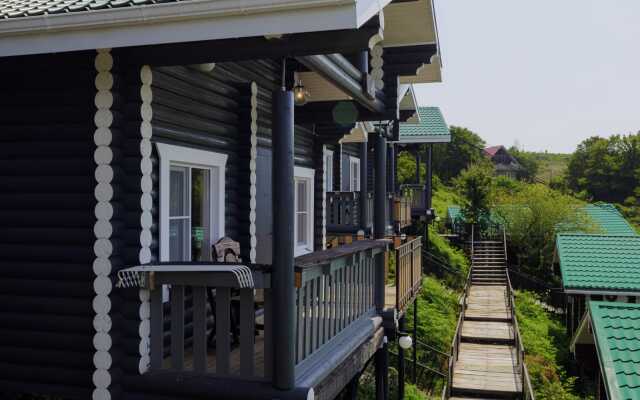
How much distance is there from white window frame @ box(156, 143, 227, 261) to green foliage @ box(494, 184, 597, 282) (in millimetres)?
25946

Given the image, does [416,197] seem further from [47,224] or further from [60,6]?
[60,6]

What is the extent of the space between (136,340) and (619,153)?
66.7 meters

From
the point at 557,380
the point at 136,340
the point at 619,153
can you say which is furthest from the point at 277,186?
the point at 619,153

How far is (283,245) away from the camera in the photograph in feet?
15.5

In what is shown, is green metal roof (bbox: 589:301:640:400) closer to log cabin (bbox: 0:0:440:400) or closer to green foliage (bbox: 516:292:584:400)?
log cabin (bbox: 0:0:440:400)

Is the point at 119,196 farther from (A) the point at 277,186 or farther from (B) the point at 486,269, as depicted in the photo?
(B) the point at 486,269

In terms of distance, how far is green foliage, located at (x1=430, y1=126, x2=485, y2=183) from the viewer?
62.3m

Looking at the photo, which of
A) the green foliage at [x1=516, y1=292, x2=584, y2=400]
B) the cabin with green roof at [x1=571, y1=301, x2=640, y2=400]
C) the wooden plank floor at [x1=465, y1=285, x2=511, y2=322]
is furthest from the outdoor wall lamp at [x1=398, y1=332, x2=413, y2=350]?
the wooden plank floor at [x1=465, y1=285, x2=511, y2=322]

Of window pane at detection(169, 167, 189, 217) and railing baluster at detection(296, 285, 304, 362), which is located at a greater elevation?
window pane at detection(169, 167, 189, 217)

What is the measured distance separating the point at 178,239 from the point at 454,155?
58389 mm

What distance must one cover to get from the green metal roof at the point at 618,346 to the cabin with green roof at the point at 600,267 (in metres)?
8.74

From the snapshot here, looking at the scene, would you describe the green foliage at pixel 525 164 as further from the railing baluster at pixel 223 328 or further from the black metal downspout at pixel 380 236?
the railing baluster at pixel 223 328

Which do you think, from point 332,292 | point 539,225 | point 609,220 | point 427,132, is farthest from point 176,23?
point 609,220

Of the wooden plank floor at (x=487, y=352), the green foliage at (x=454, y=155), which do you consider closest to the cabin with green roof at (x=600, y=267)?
the wooden plank floor at (x=487, y=352)
